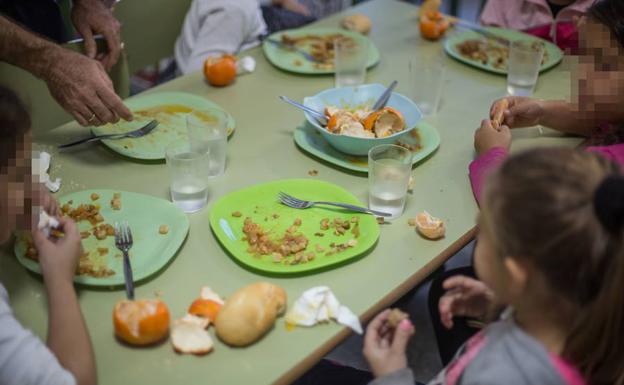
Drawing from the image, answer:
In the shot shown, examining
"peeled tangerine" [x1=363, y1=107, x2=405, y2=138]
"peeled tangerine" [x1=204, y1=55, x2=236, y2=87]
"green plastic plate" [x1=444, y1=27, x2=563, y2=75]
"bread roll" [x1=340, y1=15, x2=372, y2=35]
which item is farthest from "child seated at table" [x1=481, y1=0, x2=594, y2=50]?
"peeled tangerine" [x1=204, y1=55, x2=236, y2=87]

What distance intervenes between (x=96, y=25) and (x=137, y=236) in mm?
975

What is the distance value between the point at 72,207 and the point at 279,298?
54 cm

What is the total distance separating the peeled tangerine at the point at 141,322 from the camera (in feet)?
3.28

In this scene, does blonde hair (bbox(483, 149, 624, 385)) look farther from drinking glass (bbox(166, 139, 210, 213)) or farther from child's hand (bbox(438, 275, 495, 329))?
drinking glass (bbox(166, 139, 210, 213))

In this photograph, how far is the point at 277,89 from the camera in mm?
1885

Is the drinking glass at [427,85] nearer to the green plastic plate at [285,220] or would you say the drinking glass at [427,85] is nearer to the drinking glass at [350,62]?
the drinking glass at [350,62]

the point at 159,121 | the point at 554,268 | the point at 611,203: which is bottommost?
the point at 159,121

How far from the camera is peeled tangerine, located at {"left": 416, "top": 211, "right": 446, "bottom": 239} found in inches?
50.7

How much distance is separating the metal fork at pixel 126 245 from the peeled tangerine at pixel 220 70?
721 mm

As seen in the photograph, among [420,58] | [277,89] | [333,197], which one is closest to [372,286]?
[333,197]

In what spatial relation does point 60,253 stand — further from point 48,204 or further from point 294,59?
point 294,59

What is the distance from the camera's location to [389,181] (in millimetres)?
1342

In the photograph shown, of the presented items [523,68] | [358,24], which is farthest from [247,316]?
[358,24]

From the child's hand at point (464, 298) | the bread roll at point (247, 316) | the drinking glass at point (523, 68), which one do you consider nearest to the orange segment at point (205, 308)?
the bread roll at point (247, 316)
